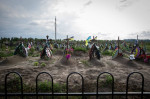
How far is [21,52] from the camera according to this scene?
33.1 feet

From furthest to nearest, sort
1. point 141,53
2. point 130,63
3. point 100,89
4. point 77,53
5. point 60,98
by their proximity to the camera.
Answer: point 77,53 → point 141,53 → point 130,63 → point 100,89 → point 60,98

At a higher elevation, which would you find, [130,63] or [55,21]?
[55,21]

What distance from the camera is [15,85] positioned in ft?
13.1

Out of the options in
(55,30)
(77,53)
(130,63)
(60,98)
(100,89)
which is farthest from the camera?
(55,30)

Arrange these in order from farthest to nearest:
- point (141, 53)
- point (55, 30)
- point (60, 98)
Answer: point (55, 30), point (141, 53), point (60, 98)

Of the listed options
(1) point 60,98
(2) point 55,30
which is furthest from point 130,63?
(2) point 55,30

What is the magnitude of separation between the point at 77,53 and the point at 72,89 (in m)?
10.3

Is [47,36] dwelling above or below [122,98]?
above

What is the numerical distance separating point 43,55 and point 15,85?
6749 mm

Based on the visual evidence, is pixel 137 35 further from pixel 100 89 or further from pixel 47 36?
pixel 47 36

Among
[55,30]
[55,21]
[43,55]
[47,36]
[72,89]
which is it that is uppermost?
[55,21]

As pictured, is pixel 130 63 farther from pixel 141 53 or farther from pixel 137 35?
pixel 137 35

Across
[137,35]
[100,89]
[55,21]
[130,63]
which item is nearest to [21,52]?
[100,89]

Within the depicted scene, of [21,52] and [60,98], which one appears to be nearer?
[60,98]
